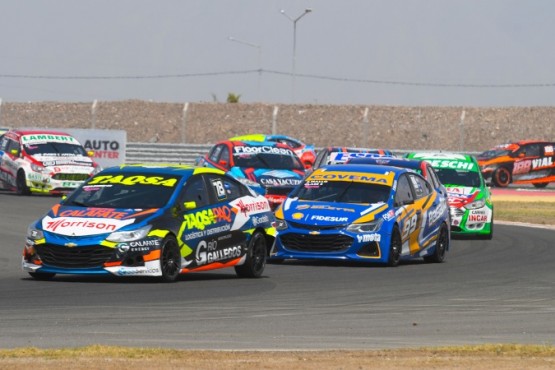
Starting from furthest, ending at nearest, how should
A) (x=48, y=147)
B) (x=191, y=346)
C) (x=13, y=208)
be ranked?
(x=48, y=147)
(x=13, y=208)
(x=191, y=346)

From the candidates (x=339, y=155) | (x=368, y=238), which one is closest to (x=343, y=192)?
(x=368, y=238)

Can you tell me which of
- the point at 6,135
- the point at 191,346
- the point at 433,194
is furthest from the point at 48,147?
A: the point at 191,346

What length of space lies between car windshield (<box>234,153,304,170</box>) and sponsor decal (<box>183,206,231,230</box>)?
11585 millimetres

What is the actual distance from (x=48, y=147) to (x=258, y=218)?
17954mm

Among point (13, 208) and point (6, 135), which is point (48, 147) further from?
point (13, 208)

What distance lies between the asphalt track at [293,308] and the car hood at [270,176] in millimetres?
7791

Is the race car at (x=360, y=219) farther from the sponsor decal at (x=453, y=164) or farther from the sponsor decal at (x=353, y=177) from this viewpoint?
the sponsor decal at (x=453, y=164)

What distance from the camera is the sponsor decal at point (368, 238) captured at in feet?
62.2

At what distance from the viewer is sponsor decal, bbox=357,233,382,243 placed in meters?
19.0

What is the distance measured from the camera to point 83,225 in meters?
15.4

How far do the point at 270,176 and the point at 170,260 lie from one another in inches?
472

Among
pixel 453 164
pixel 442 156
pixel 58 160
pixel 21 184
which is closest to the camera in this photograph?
pixel 453 164

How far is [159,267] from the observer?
1548cm

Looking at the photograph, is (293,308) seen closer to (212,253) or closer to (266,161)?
(212,253)
